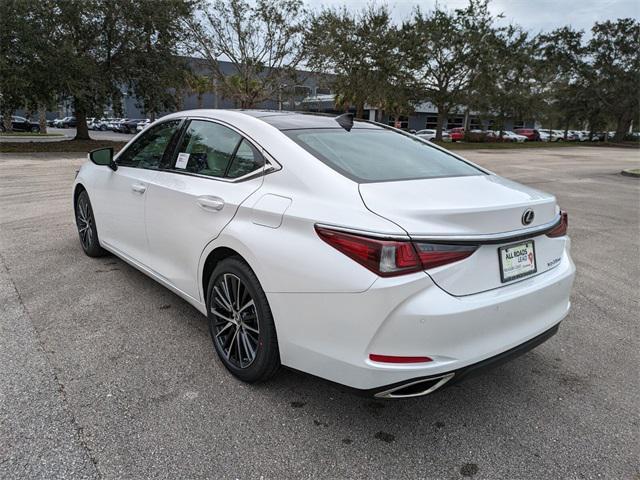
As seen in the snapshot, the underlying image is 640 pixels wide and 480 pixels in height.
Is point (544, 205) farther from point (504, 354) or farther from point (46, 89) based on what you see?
point (46, 89)

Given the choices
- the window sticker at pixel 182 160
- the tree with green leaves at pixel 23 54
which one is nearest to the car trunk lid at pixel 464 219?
the window sticker at pixel 182 160

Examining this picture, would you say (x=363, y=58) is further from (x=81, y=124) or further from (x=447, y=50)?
(x=81, y=124)

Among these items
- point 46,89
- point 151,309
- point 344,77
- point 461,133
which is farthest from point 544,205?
point 461,133

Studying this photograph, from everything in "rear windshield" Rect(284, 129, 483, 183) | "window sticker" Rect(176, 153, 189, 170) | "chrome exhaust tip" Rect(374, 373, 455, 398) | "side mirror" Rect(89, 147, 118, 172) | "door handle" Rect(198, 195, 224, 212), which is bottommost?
"chrome exhaust tip" Rect(374, 373, 455, 398)

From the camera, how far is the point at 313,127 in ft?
10.5

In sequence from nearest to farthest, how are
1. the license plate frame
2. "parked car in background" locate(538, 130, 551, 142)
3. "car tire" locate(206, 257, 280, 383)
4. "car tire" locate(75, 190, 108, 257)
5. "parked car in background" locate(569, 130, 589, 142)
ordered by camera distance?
the license plate frame, "car tire" locate(206, 257, 280, 383), "car tire" locate(75, 190, 108, 257), "parked car in background" locate(538, 130, 551, 142), "parked car in background" locate(569, 130, 589, 142)

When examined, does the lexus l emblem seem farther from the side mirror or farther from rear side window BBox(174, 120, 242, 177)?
the side mirror

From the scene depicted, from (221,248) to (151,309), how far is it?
4.57ft

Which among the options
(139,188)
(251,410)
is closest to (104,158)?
(139,188)

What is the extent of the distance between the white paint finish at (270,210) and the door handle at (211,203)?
1.09 feet

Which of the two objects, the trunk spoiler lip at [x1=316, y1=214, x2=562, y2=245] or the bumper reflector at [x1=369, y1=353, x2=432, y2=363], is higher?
the trunk spoiler lip at [x1=316, y1=214, x2=562, y2=245]

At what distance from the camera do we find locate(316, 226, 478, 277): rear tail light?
82.7 inches

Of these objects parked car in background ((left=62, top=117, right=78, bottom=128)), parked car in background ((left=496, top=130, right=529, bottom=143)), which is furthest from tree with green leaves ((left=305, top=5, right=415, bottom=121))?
parked car in background ((left=62, top=117, right=78, bottom=128))

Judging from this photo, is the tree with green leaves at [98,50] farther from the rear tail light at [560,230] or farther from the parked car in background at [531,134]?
the parked car in background at [531,134]
